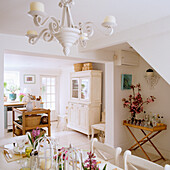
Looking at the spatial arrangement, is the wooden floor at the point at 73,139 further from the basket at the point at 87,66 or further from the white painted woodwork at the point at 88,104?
the basket at the point at 87,66

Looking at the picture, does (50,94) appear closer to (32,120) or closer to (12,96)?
(12,96)

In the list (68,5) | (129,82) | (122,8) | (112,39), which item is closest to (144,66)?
(129,82)

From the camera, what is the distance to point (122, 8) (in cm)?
188

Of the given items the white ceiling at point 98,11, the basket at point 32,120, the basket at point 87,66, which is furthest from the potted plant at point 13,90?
the white ceiling at point 98,11

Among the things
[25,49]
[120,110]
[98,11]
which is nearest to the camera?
[98,11]

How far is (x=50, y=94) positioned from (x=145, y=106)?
15.8 feet

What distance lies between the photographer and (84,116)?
5.42 m

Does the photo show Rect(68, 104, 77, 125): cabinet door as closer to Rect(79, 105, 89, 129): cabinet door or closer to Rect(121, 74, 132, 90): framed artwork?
Rect(79, 105, 89, 129): cabinet door

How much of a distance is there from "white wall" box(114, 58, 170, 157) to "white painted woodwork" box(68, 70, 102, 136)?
1.20m

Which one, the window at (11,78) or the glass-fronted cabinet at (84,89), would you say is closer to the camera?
the glass-fronted cabinet at (84,89)

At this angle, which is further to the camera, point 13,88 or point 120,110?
point 13,88

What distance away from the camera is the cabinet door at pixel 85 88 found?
5.37m

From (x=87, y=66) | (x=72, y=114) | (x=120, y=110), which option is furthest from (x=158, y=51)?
(x=72, y=114)

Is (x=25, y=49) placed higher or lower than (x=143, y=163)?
higher
